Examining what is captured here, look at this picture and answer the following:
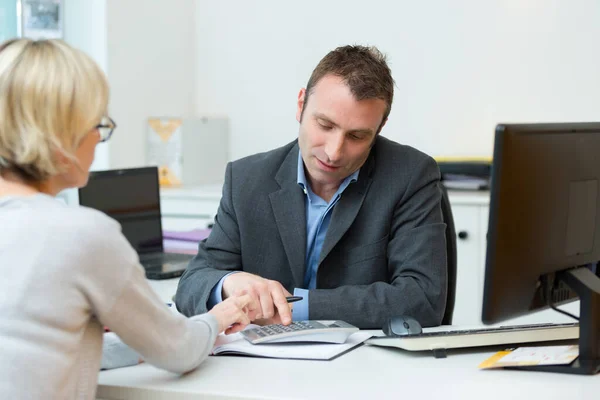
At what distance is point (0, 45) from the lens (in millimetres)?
1309

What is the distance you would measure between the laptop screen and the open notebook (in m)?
1.08

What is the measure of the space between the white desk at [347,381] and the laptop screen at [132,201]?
1.16 meters

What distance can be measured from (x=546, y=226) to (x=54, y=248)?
2.68 feet

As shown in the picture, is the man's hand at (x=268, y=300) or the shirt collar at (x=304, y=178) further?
the shirt collar at (x=304, y=178)

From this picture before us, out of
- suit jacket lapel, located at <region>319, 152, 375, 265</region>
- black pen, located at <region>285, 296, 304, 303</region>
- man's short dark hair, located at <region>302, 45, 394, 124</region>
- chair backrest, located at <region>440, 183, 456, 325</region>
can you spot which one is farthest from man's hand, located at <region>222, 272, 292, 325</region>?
chair backrest, located at <region>440, 183, 456, 325</region>

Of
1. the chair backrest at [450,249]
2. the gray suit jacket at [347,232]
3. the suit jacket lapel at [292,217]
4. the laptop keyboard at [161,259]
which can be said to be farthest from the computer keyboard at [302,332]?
the laptop keyboard at [161,259]

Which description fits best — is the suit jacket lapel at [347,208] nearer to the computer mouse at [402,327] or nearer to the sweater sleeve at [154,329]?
the computer mouse at [402,327]

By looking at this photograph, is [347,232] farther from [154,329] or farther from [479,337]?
[154,329]

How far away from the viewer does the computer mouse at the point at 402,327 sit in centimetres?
163

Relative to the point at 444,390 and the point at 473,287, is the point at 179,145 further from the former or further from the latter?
the point at 444,390

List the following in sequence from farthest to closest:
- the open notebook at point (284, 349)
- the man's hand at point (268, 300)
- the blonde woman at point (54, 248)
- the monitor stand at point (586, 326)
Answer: the man's hand at point (268, 300), the open notebook at point (284, 349), the monitor stand at point (586, 326), the blonde woman at point (54, 248)

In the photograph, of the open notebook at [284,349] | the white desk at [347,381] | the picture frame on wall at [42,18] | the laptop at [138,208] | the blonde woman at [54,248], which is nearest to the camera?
the blonde woman at [54,248]

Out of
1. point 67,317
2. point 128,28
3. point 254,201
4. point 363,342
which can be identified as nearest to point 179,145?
point 128,28

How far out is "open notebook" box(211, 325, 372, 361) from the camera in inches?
61.8
